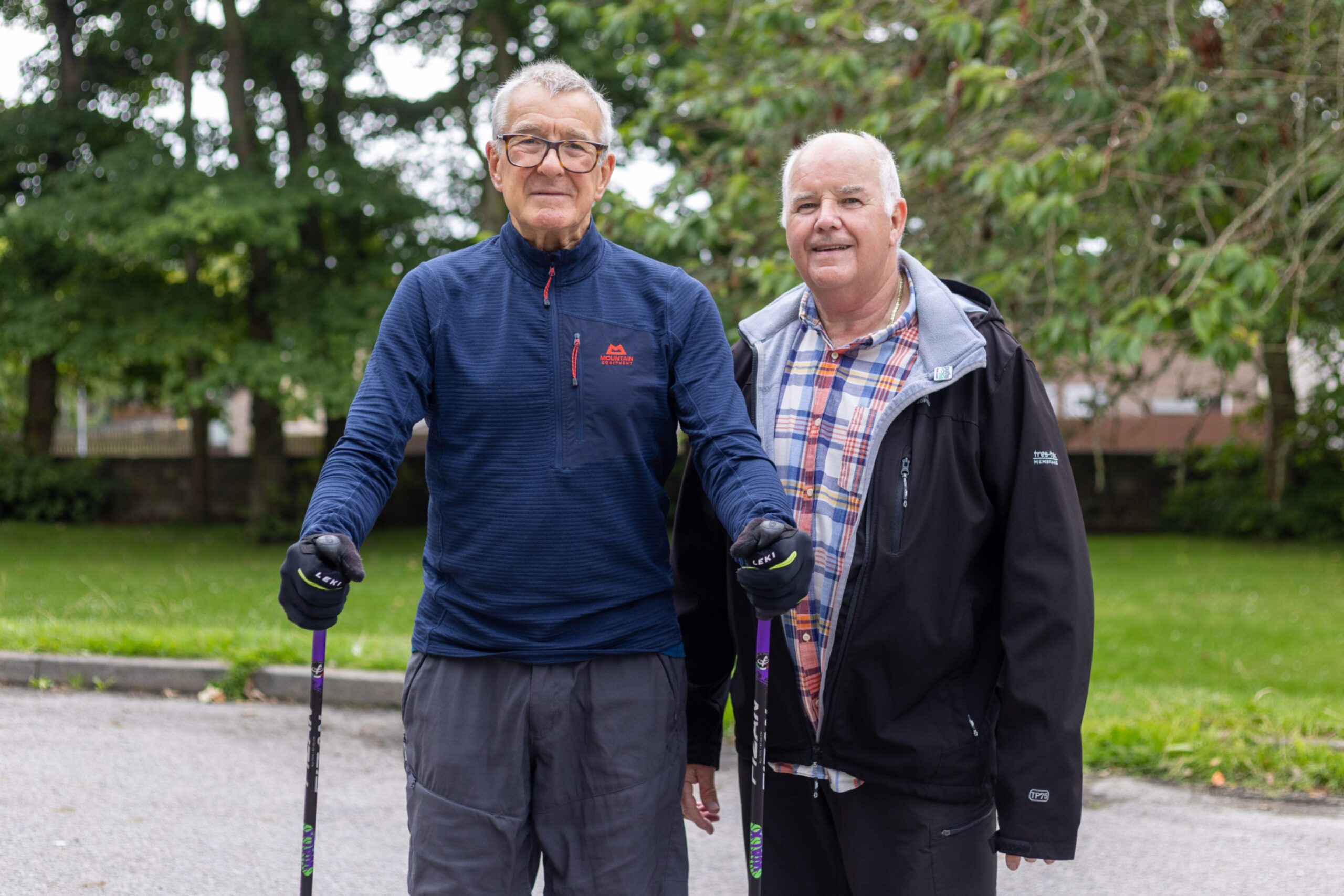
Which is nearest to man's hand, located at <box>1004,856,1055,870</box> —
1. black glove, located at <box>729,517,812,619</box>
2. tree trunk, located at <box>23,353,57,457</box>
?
black glove, located at <box>729,517,812,619</box>

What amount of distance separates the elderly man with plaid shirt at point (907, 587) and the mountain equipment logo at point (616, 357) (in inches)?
16.3

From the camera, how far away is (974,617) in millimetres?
2482

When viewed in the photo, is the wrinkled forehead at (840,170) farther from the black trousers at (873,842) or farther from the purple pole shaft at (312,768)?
the purple pole shaft at (312,768)

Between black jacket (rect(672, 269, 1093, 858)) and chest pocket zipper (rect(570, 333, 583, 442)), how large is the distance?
61 centimetres

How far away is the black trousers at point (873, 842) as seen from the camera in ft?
7.98

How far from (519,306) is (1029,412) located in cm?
104

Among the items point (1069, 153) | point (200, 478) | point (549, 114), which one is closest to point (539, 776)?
point (549, 114)

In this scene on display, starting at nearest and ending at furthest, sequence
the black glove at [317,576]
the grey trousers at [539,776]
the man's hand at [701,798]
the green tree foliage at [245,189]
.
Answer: the black glove at [317,576] < the grey trousers at [539,776] < the man's hand at [701,798] < the green tree foliage at [245,189]

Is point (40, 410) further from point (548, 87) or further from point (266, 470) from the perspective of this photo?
point (548, 87)

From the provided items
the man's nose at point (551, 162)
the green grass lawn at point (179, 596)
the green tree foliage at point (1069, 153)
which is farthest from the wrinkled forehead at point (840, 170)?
Result: the green grass lawn at point (179, 596)

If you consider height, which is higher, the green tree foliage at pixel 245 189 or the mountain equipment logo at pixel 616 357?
the green tree foliage at pixel 245 189

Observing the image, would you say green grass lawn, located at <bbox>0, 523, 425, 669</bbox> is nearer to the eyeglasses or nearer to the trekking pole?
the trekking pole

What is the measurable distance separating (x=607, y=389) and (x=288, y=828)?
3.14 meters

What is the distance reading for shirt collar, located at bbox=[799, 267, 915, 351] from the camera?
259 cm
